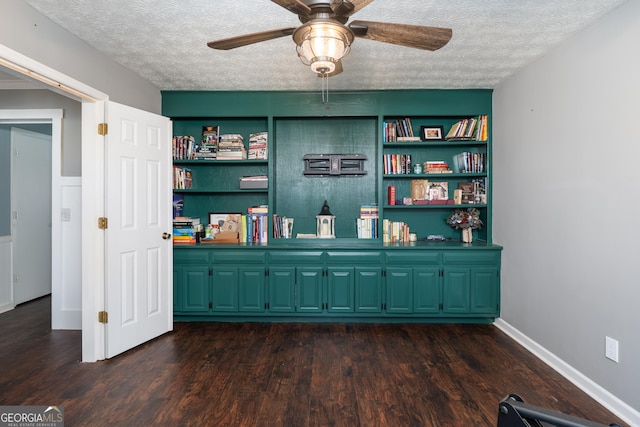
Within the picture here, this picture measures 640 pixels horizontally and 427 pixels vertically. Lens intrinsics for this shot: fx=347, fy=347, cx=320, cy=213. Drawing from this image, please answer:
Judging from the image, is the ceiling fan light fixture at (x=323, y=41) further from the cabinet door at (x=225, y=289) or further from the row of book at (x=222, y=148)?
the cabinet door at (x=225, y=289)

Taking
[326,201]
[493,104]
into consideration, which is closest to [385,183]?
[326,201]

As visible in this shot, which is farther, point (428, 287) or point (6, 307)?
point (6, 307)

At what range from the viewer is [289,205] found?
13.7 feet

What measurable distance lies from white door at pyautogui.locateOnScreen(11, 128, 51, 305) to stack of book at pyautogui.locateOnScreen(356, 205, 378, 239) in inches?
175

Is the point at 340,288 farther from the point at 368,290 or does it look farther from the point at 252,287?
the point at 252,287

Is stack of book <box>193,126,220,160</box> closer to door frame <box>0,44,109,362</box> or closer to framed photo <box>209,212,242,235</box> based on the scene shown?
framed photo <box>209,212,242,235</box>

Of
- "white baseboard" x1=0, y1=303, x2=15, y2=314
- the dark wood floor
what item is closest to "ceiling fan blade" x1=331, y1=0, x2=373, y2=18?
the dark wood floor

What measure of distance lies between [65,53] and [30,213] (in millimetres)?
3267

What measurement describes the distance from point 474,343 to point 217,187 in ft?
10.6

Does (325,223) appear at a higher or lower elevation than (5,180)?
lower

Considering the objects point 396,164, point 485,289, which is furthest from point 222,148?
point 485,289

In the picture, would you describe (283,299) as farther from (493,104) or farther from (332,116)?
(493,104)

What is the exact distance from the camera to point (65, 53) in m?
2.55

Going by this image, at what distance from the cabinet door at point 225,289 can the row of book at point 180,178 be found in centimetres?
102
